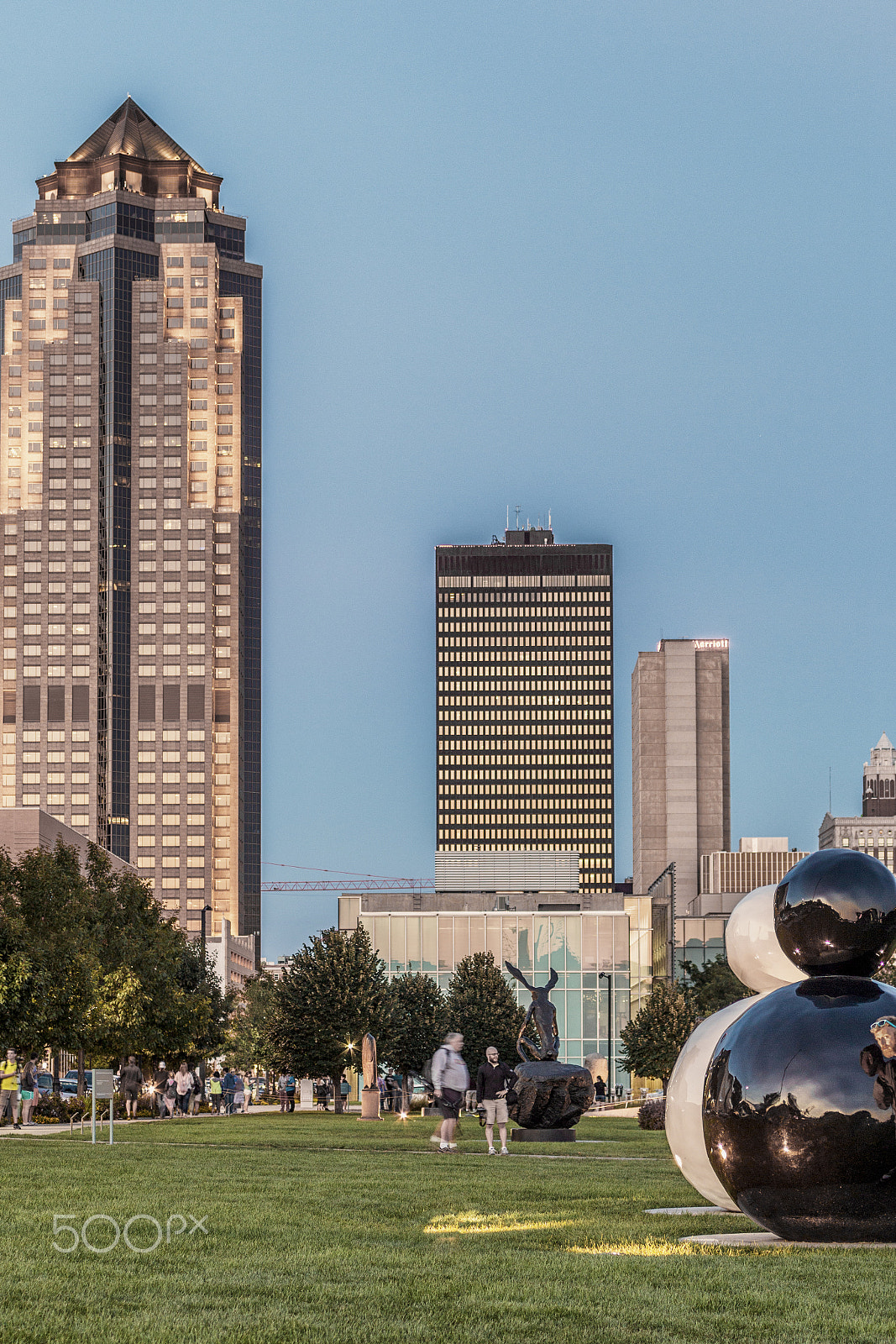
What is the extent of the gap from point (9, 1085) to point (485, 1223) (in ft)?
98.7

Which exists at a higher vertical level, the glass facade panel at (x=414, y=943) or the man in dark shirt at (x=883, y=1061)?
the man in dark shirt at (x=883, y=1061)

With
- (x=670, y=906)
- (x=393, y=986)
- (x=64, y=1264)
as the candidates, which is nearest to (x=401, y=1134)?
(x=64, y=1264)

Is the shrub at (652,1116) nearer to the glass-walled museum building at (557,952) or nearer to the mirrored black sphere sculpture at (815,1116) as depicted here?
the mirrored black sphere sculpture at (815,1116)

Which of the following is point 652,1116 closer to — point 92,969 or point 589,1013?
point 92,969

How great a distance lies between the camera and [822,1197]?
38.1ft

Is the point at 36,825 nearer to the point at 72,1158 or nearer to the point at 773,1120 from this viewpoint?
the point at 72,1158

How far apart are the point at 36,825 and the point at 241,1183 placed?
220 ft

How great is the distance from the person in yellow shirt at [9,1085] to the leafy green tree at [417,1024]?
2739 centimetres

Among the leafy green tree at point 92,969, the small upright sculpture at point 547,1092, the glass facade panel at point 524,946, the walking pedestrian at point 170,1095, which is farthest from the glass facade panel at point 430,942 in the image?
the small upright sculpture at point 547,1092

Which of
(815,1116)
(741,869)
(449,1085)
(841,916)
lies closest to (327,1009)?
(449,1085)

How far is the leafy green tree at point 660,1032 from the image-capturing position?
6369cm

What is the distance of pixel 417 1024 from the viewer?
71188 millimetres

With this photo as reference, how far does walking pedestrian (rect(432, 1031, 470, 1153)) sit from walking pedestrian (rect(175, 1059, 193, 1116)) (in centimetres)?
2984

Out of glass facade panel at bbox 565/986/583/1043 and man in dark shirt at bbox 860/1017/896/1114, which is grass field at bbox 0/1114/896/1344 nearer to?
man in dark shirt at bbox 860/1017/896/1114
